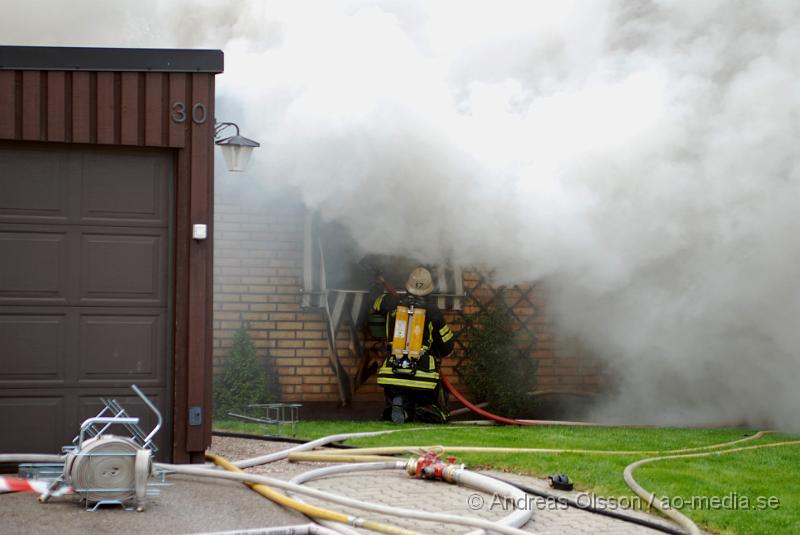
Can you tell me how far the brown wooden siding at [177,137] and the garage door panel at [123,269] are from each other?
0.14 metres

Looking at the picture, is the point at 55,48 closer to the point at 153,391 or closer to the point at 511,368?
the point at 153,391

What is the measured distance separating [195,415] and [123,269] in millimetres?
1182

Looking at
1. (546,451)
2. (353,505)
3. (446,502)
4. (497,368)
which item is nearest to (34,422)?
(353,505)

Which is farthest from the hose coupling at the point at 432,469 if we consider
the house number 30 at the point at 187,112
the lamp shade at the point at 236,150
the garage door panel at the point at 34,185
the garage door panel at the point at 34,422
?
the lamp shade at the point at 236,150

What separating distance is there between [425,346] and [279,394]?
1856 millimetres

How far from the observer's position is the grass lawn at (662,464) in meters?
6.12

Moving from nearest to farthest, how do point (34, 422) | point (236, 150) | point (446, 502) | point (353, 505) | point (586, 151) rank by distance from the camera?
point (353, 505)
point (446, 502)
point (34, 422)
point (236, 150)
point (586, 151)

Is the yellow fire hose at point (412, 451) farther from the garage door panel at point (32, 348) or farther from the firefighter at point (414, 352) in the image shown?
the firefighter at point (414, 352)

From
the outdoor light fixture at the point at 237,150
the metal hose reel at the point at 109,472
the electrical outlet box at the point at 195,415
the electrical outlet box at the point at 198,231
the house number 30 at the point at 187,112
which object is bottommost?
the metal hose reel at the point at 109,472

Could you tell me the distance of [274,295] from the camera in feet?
40.7

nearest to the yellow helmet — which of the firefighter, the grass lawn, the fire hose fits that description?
the firefighter

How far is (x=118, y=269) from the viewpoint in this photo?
7656 millimetres

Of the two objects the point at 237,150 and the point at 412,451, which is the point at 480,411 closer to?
the point at 237,150

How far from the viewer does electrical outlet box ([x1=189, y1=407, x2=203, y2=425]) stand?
764 cm
